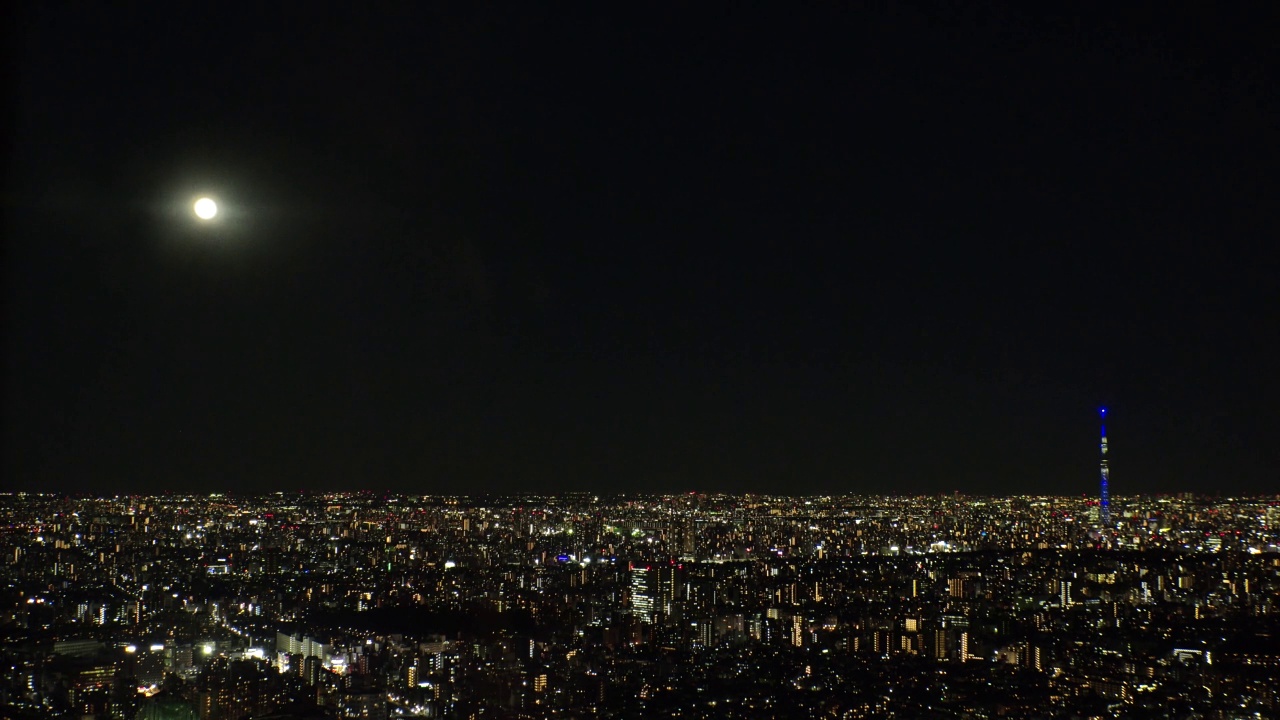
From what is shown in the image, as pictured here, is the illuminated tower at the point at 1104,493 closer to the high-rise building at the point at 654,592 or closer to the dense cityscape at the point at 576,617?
the dense cityscape at the point at 576,617

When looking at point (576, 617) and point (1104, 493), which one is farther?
point (1104, 493)

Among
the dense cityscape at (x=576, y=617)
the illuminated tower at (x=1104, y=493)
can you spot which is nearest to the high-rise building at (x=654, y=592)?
the dense cityscape at (x=576, y=617)

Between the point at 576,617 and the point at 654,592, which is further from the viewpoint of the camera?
the point at 654,592

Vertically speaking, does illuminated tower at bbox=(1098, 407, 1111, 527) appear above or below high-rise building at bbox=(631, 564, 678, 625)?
above

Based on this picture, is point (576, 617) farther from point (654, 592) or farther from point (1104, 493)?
point (1104, 493)

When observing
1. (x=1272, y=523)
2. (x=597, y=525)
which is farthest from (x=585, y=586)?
(x=1272, y=523)

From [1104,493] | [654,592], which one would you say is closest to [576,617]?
[654,592]

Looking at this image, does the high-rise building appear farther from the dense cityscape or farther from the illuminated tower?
the illuminated tower

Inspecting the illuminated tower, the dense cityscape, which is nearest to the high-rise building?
the dense cityscape

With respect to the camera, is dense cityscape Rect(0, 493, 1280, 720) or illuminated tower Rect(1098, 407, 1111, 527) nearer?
dense cityscape Rect(0, 493, 1280, 720)
